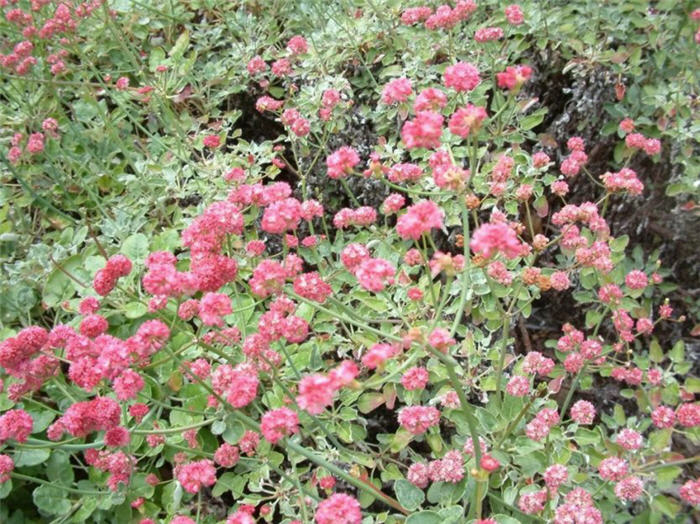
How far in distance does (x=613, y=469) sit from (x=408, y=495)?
493mm

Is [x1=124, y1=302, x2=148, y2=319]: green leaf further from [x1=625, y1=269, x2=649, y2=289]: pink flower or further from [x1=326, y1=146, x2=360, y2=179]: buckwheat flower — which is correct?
[x1=625, y1=269, x2=649, y2=289]: pink flower

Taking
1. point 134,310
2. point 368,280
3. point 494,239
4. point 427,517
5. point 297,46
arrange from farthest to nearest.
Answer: point 297,46
point 134,310
point 427,517
point 368,280
point 494,239

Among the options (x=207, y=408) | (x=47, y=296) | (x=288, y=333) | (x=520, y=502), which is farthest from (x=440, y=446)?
(x=47, y=296)

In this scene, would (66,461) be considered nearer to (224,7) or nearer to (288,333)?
(288,333)

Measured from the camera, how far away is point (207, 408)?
75.1 inches

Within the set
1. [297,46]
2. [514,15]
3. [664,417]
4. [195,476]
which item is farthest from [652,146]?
[195,476]

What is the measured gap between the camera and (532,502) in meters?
1.49

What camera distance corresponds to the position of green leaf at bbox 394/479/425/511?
156 centimetres

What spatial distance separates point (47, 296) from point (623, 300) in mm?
1941

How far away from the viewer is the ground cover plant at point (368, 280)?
1.51 meters

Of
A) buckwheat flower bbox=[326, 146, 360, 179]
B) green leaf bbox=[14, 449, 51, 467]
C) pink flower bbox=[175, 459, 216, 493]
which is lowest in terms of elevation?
green leaf bbox=[14, 449, 51, 467]

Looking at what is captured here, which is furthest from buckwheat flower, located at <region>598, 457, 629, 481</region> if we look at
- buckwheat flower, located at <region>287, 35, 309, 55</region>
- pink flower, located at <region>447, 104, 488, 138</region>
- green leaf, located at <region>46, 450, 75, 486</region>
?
buckwheat flower, located at <region>287, 35, 309, 55</region>

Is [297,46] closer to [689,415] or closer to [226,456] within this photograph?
[226,456]

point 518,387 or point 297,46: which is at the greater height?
point 297,46
